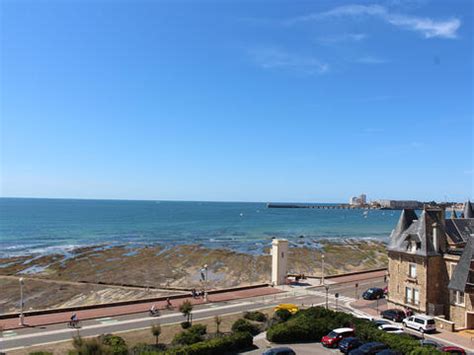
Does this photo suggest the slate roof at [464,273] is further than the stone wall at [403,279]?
No

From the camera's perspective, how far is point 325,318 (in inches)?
1134

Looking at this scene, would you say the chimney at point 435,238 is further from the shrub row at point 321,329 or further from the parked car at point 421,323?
the shrub row at point 321,329

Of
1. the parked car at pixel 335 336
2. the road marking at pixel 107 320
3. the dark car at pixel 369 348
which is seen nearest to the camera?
the dark car at pixel 369 348

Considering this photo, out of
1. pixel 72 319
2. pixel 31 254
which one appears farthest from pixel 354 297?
pixel 31 254

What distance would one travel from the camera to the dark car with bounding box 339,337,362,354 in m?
24.3

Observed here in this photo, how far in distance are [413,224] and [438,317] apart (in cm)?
762

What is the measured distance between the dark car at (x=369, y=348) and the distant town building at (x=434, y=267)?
901 cm

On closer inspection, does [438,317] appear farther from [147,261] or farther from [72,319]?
[147,261]

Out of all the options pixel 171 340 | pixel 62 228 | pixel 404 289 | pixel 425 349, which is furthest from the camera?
pixel 62 228

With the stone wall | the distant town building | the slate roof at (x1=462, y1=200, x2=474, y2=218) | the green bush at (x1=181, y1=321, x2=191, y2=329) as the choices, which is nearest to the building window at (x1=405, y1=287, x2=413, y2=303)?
the distant town building

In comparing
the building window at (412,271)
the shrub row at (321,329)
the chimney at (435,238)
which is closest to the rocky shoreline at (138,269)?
the shrub row at (321,329)

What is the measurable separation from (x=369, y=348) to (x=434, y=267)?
12.3 meters

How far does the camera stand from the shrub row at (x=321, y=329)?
80.5 ft

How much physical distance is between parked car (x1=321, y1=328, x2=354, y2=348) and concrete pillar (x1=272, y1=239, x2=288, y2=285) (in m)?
17.8
